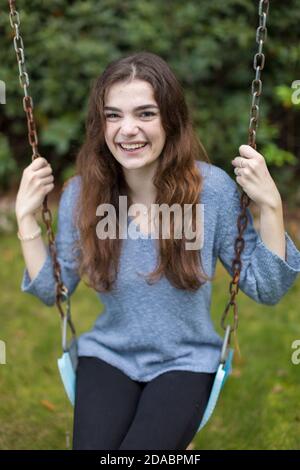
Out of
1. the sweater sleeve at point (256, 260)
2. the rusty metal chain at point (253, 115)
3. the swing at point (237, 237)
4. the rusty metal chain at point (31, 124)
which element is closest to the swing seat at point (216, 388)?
the swing at point (237, 237)

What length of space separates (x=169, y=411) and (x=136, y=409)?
0.39 feet

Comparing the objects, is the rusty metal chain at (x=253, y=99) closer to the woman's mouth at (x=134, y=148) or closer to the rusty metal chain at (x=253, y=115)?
the rusty metal chain at (x=253, y=115)

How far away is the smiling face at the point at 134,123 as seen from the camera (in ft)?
5.94

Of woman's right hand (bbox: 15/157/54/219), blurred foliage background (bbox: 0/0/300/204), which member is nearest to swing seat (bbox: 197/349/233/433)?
woman's right hand (bbox: 15/157/54/219)

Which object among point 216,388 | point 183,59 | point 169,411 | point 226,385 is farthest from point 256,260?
point 183,59

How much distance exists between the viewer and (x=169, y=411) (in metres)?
1.82

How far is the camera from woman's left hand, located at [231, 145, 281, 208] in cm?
179

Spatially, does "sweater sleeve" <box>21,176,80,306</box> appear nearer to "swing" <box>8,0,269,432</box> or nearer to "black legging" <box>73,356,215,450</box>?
"swing" <box>8,0,269,432</box>

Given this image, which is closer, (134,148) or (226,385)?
(134,148)

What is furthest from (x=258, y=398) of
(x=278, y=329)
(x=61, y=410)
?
(x=61, y=410)

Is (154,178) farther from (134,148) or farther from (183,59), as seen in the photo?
(183,59)

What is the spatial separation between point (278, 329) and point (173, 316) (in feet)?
5.06

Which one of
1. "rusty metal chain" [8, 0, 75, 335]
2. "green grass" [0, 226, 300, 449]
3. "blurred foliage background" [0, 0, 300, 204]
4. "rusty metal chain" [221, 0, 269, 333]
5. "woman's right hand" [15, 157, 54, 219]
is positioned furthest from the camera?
"blurred foliage background" [0, 0, 300, 204]

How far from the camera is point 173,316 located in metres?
1.93
